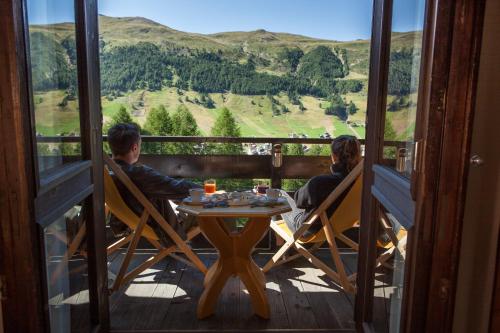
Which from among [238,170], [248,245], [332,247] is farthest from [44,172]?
[238,170]

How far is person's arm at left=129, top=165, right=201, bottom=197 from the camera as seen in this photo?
9.44 ft

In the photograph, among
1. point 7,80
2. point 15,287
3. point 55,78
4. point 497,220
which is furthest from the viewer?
point 55,78

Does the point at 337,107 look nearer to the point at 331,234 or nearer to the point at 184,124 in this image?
the point at 184,124

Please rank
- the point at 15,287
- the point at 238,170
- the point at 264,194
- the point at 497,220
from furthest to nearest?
the point at 238,170 < the point at 264,194 < the point at 497,220 < the point at 15,287

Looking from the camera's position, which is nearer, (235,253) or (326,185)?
(235,253)

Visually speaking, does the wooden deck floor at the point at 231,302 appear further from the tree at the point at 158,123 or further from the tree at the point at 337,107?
the tree at the point at 337,107

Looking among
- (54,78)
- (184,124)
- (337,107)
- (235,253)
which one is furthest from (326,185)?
(337,107)

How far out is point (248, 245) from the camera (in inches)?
105

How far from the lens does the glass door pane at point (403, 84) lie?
1.63 metres

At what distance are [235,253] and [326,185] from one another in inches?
30.9

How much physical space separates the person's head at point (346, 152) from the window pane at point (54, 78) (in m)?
1.80

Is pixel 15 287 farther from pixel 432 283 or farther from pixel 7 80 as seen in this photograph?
pixel 432 283

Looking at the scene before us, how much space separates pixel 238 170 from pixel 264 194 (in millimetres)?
1073

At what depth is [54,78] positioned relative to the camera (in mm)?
1677
